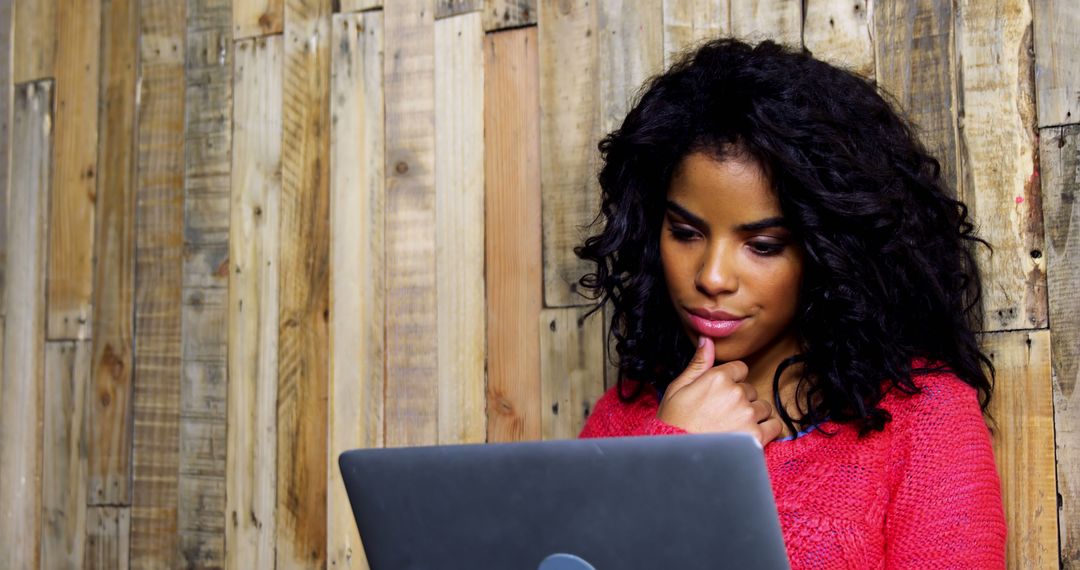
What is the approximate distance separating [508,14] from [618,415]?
69cm

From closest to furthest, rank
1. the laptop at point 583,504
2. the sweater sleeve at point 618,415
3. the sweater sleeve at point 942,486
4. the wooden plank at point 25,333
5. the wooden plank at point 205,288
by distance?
the laptop at point 583,504, the sweater sleeve at point 942,486, the sweater sleeve at point 618,415, the wooden plank at point 205,288, the wooden plank at point 25,333

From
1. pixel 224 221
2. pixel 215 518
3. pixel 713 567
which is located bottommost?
pixel 215 518

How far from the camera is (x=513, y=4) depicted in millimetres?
1923

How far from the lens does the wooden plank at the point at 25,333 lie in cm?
222

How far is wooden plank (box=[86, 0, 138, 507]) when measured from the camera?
85.4 inches

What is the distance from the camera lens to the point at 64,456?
86.7 inches

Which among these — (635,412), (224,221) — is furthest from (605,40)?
(224,221)

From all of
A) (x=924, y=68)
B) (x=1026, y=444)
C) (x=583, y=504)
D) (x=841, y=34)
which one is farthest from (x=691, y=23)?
(x=583, y=504)

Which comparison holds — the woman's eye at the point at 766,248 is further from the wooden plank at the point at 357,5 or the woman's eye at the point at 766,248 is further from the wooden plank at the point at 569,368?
the wooden plank at the point at 357,5

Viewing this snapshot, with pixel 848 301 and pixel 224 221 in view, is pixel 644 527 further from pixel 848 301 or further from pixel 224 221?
pixel 224 221

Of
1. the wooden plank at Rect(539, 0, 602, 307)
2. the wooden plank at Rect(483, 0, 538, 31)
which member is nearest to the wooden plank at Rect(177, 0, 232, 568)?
the wooden plank at Rect(483, 0, 538, 31)

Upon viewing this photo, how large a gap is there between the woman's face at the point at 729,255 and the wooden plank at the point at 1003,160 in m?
0.31

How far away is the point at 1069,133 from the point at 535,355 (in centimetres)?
83

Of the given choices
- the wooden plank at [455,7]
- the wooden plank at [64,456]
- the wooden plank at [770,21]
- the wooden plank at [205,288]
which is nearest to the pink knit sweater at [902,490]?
the wooden plank at [770,21]
